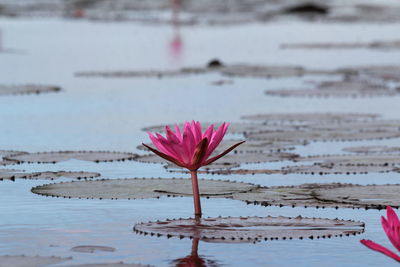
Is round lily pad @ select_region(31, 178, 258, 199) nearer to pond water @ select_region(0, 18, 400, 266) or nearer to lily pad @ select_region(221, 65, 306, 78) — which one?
pond water @ select_region(0, 18, 400, 266)

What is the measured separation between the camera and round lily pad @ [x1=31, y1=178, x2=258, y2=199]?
15.7 ft

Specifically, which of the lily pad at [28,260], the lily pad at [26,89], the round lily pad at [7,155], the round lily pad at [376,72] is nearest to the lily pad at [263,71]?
the round lily pad at [376,72]

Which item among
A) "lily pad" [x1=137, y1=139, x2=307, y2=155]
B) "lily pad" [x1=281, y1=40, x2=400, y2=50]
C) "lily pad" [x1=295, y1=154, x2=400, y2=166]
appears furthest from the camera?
"lily pad" [x1=281, y1=40, x2=400, y2=50]

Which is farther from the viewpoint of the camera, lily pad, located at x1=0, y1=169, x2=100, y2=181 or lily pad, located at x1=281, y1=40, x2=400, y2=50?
lily pad, located at x1=281, y1=40, x2=400, y2=50

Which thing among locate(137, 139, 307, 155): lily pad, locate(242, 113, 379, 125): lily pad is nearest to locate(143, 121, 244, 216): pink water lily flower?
locate(137, 139, 307, 155): lily pad

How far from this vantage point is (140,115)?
8094mm

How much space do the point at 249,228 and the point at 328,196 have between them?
813 mm

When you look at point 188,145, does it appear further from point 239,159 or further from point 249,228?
point 239,159

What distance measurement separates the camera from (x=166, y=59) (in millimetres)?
13586

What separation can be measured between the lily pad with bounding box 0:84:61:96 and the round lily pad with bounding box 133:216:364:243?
511cm

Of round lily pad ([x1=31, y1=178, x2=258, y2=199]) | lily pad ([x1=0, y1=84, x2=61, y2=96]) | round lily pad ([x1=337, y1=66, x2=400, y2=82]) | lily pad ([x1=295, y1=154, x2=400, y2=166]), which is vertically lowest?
round lily pad ([x1=31, y1=178, x2=258, y2=199])

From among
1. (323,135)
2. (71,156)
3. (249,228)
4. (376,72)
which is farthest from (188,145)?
(376,72)

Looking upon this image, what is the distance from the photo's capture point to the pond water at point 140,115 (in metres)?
3.82

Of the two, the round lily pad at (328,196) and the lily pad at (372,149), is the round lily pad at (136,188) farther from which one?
the lily pad at (372,149)
